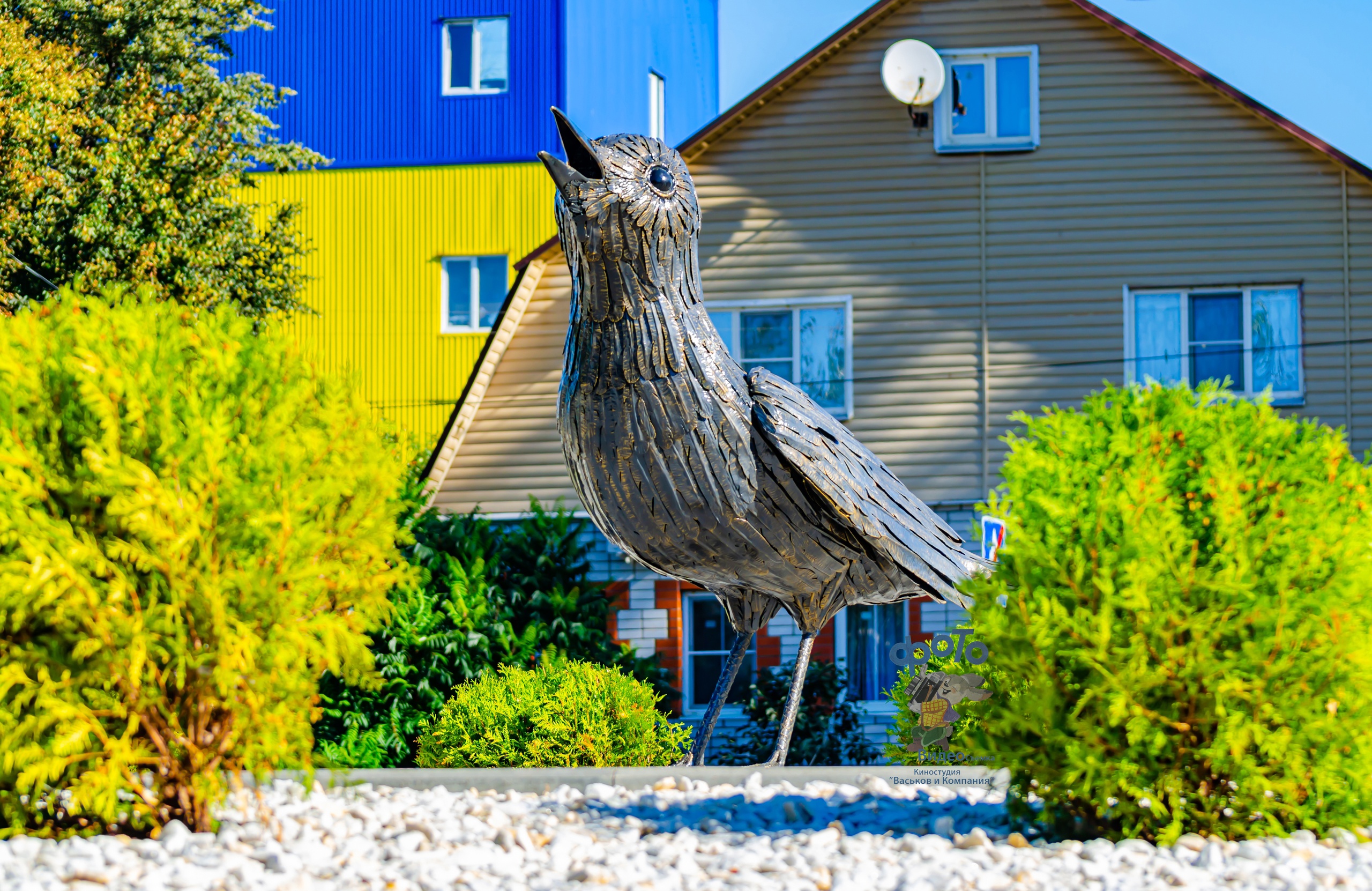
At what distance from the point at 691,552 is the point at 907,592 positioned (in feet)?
3.80

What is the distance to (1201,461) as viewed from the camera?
Result: 4.68 m

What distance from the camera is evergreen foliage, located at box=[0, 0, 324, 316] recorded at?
14.8 meters

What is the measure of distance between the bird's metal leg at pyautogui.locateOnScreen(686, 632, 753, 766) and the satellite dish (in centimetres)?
866

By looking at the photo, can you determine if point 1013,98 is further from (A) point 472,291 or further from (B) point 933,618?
(A) point 472,291

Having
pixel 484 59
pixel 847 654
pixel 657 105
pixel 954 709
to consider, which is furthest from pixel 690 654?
pixel 657 105

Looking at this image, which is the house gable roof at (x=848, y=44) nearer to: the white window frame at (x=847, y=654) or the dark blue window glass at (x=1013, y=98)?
the dark blue window glass at (x=1013, y=98)

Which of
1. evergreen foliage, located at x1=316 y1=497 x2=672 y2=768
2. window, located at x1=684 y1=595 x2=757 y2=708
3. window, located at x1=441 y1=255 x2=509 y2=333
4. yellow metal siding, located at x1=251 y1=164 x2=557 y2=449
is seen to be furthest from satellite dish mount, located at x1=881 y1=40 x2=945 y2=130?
window, located at x1=441 y1=255 x2=509 y2=333

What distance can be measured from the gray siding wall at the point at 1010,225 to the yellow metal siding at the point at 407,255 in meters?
8.33

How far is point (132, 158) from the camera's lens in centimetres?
1523

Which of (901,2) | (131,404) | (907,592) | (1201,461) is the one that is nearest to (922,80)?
(901,2)

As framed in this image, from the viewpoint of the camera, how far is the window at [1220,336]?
13.7m

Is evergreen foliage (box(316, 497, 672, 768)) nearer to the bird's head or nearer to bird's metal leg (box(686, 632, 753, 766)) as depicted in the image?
bird's metal leg (box(686, 632, 753, 766))

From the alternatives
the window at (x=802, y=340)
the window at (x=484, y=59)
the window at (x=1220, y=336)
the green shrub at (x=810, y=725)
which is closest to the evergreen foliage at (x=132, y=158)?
the window at (x=484, y=59)

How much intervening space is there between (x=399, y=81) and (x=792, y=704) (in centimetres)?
1860
